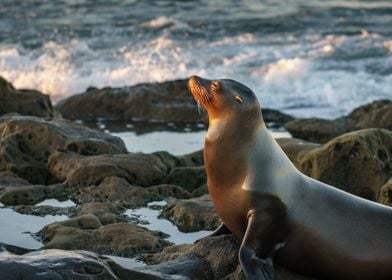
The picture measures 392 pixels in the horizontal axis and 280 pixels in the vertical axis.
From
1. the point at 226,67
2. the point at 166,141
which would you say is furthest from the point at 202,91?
the point at 226,67

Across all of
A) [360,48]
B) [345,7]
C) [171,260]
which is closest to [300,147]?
[171,260]

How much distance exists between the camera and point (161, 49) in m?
20.2

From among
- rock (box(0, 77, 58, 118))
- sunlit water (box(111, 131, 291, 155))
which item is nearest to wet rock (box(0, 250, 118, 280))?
rock (box(0, 77, 58, 118))

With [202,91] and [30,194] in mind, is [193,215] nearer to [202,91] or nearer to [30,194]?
[30,194]

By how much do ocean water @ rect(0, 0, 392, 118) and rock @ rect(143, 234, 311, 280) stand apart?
8.96m

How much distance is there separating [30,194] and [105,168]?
2.33 ft

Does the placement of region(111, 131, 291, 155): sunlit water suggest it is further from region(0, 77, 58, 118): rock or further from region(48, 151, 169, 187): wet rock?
region(48, 151, 169, 187): wet rock

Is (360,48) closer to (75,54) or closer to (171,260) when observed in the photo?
(75,54)

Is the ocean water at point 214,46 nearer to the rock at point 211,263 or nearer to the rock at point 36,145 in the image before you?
the rock at point 36,145

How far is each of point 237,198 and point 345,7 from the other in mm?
21079

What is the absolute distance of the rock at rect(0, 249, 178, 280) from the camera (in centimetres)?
407

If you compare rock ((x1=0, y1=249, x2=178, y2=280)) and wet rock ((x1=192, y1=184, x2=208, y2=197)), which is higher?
rock ((x1=0, y1=249, x2=178, y2=280))

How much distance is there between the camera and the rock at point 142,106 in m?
12.8

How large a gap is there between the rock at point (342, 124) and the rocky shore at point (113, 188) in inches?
117
